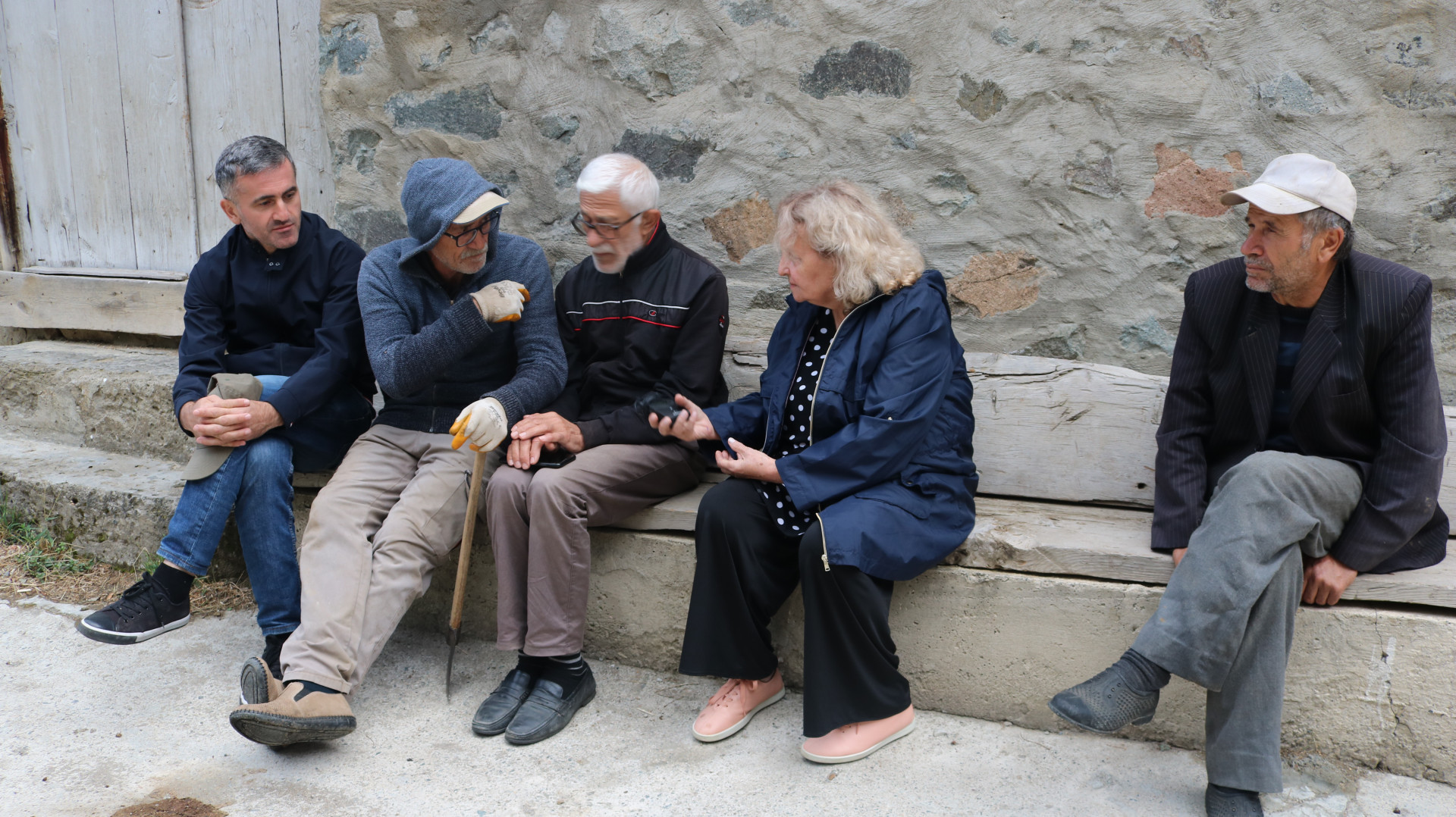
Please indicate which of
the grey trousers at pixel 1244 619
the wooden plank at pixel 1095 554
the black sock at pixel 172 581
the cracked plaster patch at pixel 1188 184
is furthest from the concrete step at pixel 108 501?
the cracked plaster patch at pixel 1188 184

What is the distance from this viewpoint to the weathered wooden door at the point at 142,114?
3754 mm

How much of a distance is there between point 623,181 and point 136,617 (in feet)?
5.62

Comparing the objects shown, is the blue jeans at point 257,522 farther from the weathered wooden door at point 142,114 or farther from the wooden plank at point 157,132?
the wooden plank at point 157,132

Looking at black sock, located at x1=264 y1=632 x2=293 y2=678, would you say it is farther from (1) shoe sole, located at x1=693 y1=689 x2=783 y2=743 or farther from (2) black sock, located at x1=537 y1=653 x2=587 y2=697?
(1) shoe sole, located at x1=693 y1=689 x2=783 y2=743

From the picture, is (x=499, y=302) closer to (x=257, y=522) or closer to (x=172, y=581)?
(x=257, y=522)

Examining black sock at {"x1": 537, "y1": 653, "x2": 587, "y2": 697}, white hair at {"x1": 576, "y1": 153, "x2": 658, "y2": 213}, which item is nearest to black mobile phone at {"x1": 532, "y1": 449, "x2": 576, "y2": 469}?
black sock at {"x1": 537, "y1": 653, "x2": 587, "y2": 697}

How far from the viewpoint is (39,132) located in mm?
4137

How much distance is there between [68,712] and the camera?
2.44m

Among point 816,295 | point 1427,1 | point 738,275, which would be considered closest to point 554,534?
point 816,295

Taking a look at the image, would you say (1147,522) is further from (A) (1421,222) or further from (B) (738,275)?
(B) (738,275)

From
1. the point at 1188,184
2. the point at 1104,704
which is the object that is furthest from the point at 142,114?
the point at 1104,704

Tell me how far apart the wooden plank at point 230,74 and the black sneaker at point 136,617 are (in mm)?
1737

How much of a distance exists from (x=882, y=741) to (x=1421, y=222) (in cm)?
188

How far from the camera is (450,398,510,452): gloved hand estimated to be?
248 cm
